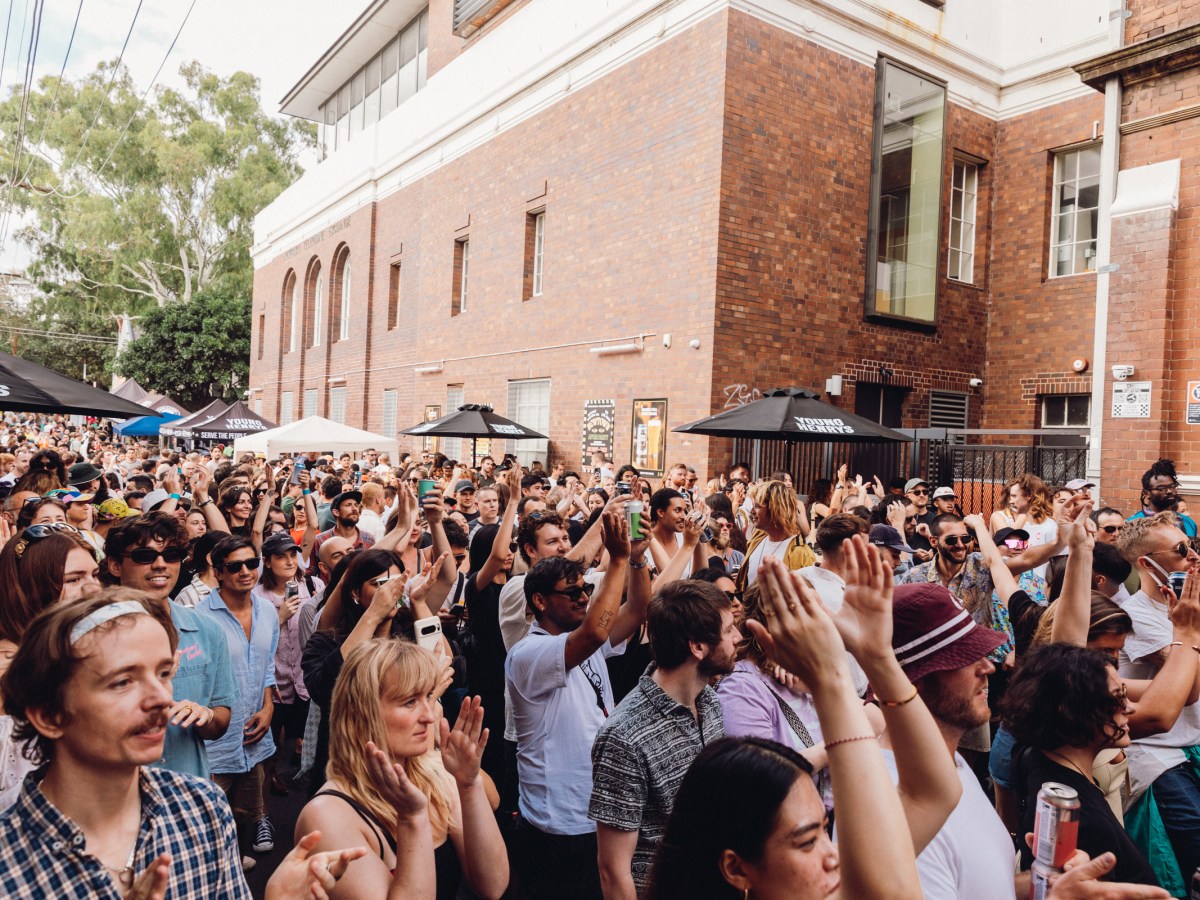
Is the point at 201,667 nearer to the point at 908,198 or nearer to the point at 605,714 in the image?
the point at 605,714

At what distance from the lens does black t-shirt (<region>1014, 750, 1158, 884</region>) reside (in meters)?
2.64

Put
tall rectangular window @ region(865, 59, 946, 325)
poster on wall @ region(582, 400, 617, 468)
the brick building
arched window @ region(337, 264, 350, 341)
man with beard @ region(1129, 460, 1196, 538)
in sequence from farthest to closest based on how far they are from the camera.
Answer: arched window @ region(337, 264, 350, 341), poster on wall @ region(582, 400, 617, 468), tall rectangular window @ region(865, 59, 946, 325), the brick building, man with beard @ region(1129, 460, 1196, 538)

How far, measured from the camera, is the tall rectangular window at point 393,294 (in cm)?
2517

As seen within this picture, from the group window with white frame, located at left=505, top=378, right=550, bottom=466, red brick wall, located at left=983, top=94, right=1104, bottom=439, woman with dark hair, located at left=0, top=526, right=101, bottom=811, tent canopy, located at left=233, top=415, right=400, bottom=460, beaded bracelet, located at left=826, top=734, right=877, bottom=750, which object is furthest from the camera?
window with white frame, located at left=505, top=378, right=550, bottom=466

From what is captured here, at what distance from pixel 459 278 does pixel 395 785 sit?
65.9 feet

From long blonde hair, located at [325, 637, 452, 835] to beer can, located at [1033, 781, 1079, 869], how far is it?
5.85 ft

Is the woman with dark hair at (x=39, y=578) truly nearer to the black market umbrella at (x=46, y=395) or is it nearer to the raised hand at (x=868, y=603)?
the raised hand at (x=868, y=603)

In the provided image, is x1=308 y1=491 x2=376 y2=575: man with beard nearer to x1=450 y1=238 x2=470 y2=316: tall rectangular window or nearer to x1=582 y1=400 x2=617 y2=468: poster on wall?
x1=582 y1=400 x2=617 y2=468: poster on wall

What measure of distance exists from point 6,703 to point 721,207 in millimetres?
12594

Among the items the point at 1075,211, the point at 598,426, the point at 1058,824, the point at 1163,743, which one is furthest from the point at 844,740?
the point at 1075,211

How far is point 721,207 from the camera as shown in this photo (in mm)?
13445

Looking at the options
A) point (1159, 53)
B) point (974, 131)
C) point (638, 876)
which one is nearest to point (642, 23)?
point (974, 131)

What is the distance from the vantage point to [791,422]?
9406 mm

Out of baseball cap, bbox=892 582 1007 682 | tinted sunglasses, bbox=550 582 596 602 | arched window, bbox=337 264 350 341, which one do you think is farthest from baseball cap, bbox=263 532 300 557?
arched window, bbox=337 264 350 341
